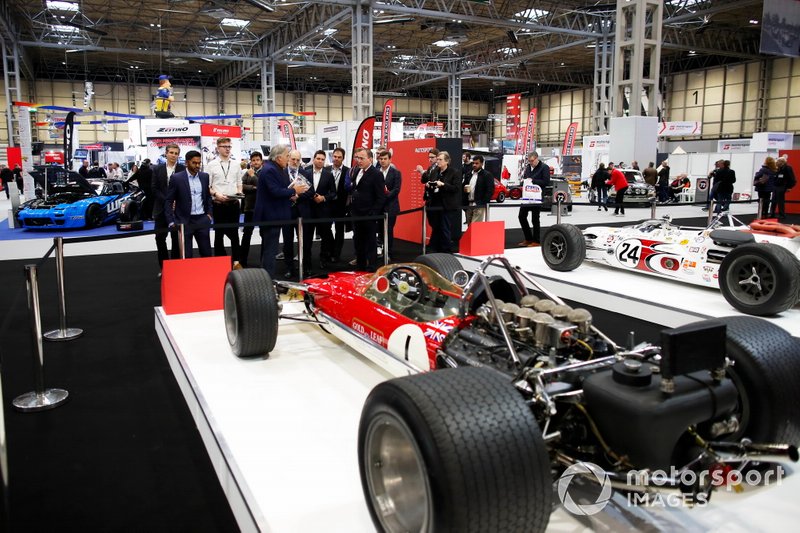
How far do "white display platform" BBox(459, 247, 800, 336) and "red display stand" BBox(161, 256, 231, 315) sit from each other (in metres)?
3.95

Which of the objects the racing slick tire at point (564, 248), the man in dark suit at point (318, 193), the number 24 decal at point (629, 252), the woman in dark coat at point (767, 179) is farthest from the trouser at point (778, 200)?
the man in dark suit at point (318, 193)

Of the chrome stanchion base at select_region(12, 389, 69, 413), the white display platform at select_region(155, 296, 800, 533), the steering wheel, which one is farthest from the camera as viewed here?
the steering wheel

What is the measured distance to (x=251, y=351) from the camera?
4.78 m

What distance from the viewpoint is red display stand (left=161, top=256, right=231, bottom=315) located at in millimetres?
6211

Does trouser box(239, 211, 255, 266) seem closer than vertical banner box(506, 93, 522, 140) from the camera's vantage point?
Yes

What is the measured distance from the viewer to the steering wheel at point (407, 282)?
4.60 meters

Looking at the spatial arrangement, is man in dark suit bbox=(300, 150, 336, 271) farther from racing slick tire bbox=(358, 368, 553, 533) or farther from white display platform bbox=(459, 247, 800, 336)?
racing slick tire bbox=(358, 368, 553, 533)

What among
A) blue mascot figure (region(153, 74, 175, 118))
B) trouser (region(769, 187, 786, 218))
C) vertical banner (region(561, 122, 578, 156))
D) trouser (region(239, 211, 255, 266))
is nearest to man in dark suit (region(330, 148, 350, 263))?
trouser (region(239, 211, 255, 266))

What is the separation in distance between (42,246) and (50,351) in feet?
24.0

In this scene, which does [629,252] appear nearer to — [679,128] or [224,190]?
[224,190]

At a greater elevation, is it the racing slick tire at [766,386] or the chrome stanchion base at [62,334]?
the racing slick tire at [766,386]

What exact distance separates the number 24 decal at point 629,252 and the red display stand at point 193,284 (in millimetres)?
4914

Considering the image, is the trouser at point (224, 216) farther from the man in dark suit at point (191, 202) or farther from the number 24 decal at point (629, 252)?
the number 24 decal at point (629, 252)

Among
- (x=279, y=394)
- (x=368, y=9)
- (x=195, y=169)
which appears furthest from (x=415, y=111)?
(x=279, y=394)
